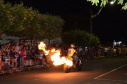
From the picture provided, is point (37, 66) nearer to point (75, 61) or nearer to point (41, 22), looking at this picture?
point (75, 61)

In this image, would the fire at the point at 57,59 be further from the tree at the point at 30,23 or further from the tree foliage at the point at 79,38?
the tree foliage at the point at 79,38

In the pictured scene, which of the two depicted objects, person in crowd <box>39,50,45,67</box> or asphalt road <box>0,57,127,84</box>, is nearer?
asphalt road <box>0,57,127,84</box>

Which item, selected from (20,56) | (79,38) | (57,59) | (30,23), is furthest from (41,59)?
(79,38)

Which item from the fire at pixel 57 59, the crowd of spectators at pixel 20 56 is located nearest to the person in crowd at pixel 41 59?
the crowd of spectators at pixel 20 56

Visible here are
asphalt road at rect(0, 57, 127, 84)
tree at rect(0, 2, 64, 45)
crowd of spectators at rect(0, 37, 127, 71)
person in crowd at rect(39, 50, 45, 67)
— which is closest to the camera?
asphalt road at rect(0, 57, 127, 84)

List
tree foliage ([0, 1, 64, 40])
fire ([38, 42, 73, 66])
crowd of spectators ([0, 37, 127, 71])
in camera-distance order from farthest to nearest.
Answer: tree foliage ([0, 1, 64, 40]), crowd of spectators ([0, 37, 127, 71]), fire ([38, 42, 73, 66])

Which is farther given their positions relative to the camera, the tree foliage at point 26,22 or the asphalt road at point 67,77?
the tree foliage at point 26,22

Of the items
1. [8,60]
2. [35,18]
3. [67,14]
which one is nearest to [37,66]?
[8,60]

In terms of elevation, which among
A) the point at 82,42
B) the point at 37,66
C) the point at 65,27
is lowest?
the point at 37,66

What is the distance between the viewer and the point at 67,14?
4822cm

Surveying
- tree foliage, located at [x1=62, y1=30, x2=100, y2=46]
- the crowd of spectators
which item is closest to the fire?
the crowd of spectators

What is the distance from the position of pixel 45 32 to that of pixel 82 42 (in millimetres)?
8928

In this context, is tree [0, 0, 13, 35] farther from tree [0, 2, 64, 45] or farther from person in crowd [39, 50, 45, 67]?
person in crowd [39, 50, 45, 67]

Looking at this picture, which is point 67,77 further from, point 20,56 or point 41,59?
point 41,59
